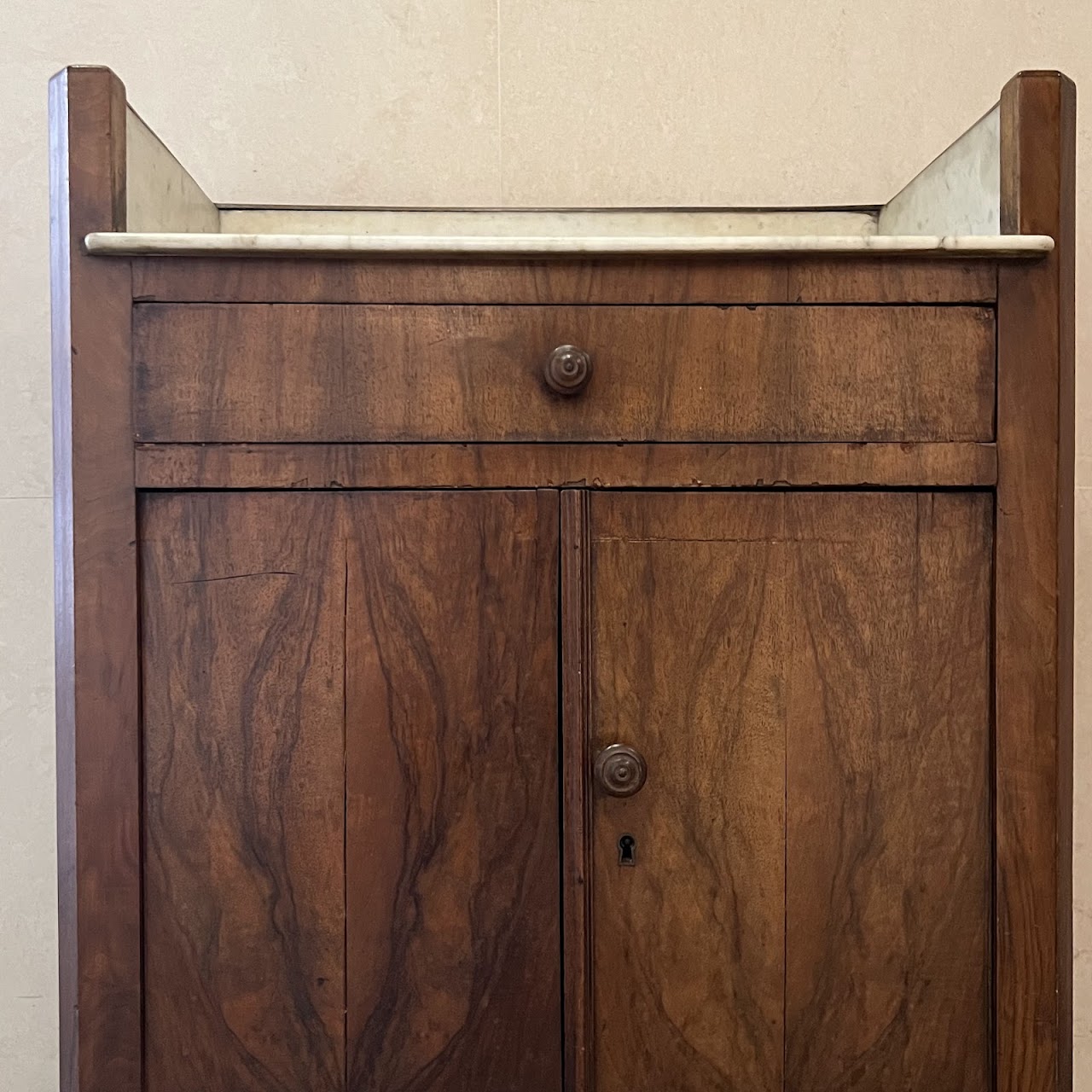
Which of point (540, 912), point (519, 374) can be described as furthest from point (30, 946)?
point (519, 374)

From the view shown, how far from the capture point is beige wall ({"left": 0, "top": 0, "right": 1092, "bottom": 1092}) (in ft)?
4.08

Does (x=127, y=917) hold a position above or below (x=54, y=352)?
below

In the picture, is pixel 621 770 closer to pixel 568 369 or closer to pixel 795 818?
pixel 795 818

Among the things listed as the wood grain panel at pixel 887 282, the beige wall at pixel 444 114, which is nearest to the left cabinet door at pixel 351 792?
the wood grain panel at pixel 887 282

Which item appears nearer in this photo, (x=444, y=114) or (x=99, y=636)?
(x=99, y=636)

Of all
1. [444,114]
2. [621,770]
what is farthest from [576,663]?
[444,114]

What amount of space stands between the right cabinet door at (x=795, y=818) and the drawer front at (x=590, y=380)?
3.0 inches

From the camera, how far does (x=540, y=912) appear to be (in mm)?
805

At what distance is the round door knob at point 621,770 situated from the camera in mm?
790

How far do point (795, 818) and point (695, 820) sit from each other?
7cm

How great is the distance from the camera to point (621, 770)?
31.1 inches

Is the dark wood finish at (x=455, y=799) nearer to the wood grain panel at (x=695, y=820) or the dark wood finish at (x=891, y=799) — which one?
the wood grain panel at (x=695, y=820)

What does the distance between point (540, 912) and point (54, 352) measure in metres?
0.55

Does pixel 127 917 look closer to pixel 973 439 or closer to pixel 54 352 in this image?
pixel 54 352
